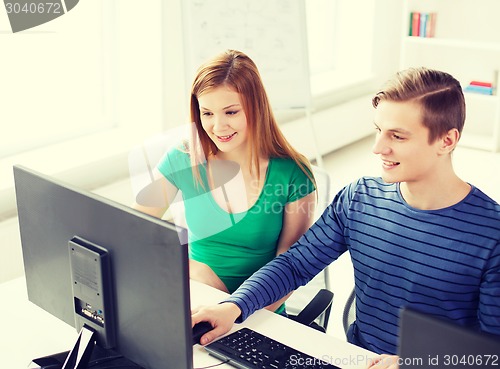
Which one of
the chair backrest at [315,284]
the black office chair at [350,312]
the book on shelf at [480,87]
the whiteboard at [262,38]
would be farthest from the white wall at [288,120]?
the black office chair at [350,312]

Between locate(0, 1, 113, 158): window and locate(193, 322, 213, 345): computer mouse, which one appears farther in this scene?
locate(0, 1, 113, 158): window

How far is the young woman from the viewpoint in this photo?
1.91 meters

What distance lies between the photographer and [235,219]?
1975 millimetres

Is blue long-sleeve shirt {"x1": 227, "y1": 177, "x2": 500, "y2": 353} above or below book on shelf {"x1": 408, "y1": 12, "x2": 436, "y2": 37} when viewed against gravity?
below

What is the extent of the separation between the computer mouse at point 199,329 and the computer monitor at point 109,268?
255 mm

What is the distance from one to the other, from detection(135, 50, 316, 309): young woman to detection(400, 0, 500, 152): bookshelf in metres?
3.60

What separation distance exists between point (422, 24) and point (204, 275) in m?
4.08

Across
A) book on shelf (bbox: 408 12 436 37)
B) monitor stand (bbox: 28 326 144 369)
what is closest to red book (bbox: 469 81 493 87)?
book on shelf (bbox: 408 12 436 37)

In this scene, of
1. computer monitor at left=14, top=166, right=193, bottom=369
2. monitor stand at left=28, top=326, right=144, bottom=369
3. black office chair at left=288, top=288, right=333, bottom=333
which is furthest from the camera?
black office chair at left=288, top=288, right=333, bottom=333

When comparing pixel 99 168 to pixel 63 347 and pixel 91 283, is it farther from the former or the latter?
pixel 91 283

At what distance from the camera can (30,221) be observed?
143 centimetres

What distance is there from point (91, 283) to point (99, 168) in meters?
2.14

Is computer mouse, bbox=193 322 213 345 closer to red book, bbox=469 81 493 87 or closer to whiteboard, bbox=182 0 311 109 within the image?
whiteboard, bbox=182 0 311 109

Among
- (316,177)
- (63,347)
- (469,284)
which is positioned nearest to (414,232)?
(469,284)
